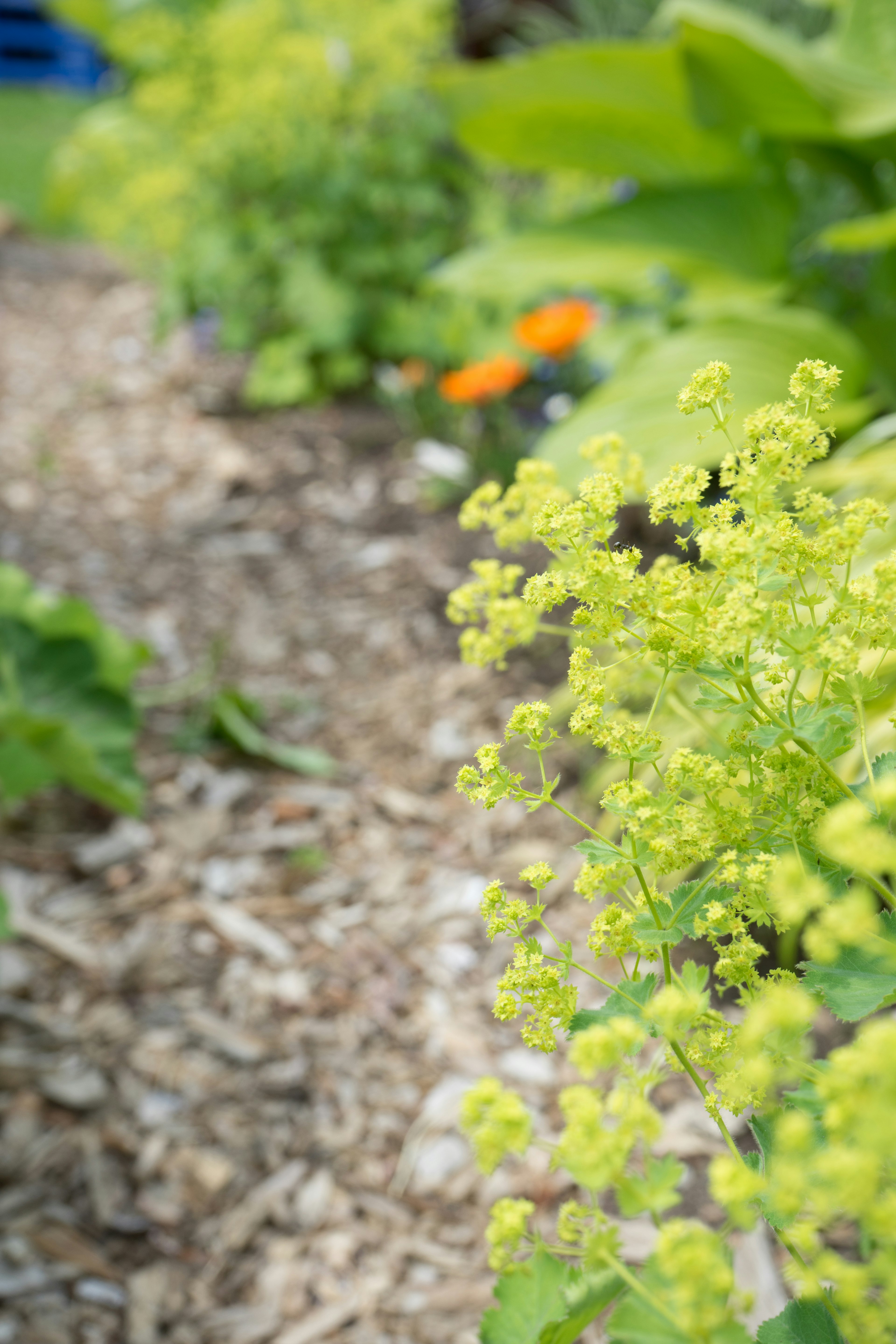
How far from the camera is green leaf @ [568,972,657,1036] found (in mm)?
526

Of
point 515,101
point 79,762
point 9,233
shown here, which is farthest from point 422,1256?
point 9,233

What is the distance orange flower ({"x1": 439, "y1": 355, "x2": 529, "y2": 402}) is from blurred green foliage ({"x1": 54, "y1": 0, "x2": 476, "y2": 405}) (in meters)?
0.63

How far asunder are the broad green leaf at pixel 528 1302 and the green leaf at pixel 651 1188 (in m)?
0.11

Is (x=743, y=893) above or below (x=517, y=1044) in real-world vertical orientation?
above

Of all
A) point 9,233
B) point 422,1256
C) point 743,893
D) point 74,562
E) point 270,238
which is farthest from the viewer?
point 9,233

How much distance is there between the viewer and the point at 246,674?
2232mm

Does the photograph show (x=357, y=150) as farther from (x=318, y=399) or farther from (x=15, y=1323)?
(x=15, y=1323)

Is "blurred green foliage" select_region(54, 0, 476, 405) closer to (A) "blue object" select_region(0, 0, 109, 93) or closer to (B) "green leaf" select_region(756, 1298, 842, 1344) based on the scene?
(B) "green leaf" select_region(756, 1298, 842, 1344)

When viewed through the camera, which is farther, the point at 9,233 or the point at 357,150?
the point at 9,233

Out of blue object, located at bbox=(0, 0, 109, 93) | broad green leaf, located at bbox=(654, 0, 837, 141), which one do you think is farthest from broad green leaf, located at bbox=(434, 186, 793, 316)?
blue object, located at bbox=(0, 0, 109, 93)

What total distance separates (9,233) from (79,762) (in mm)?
5514

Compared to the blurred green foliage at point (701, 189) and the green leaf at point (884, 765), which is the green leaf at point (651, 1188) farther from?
the blurred green foliage at point (701, 189)

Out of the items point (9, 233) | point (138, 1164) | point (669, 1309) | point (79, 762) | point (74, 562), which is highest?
point (669, 1309)

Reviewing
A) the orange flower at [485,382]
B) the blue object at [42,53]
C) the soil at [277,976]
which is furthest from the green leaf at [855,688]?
the blue object at [42,53]
